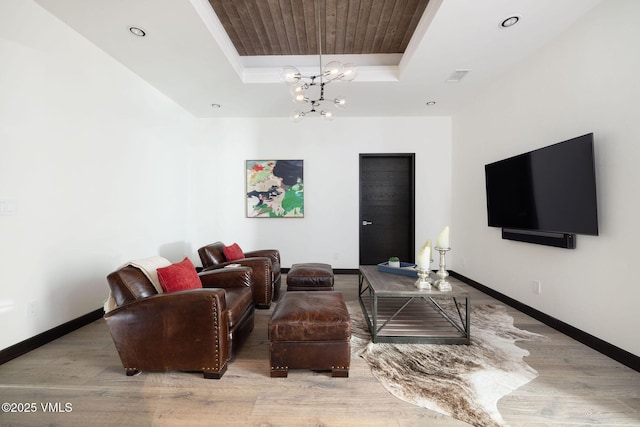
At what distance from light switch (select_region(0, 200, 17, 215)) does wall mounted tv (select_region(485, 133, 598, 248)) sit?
478 cm

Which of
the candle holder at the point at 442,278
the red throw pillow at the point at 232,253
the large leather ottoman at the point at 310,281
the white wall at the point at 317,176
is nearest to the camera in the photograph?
the candle holder at the point at 442,278

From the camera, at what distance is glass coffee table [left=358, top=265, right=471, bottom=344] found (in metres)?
2.35

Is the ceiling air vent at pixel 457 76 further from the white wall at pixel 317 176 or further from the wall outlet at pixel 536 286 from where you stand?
the wall outlet at pixel 536 286

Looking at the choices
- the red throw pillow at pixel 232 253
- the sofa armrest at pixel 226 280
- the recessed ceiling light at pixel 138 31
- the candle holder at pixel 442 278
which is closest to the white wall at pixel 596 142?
the candle holder at pixel 442 278

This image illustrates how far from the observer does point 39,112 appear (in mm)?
2365

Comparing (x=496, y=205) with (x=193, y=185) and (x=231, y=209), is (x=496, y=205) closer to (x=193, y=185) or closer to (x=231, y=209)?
(x=231, y=209)

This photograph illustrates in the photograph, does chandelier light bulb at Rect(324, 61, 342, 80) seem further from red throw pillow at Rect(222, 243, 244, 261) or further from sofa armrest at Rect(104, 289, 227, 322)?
red throw pillow at Rect(222, 243, 244, 261)

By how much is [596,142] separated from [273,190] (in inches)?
165

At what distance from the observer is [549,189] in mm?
2641

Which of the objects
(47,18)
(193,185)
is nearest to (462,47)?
(47,18)

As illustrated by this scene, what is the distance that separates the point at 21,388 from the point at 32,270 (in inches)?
39.1

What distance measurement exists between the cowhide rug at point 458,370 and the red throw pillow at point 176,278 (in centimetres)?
148

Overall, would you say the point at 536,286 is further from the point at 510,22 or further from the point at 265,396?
the point at 265,396

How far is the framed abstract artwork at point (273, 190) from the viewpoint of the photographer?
4.92m
